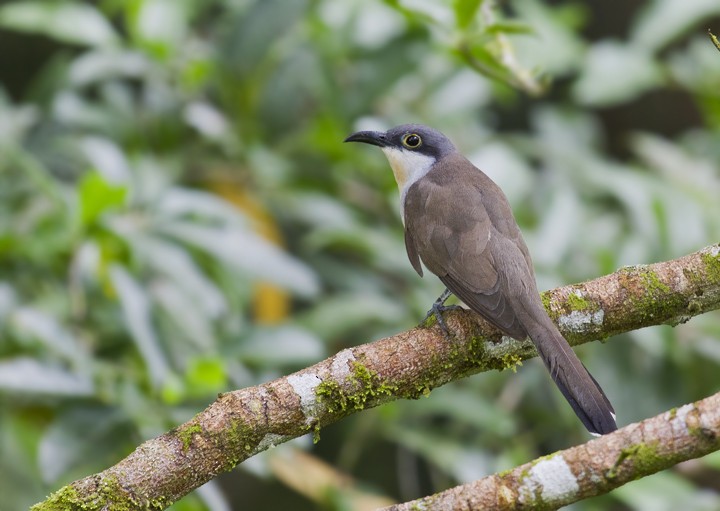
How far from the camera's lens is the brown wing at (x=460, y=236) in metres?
3.57

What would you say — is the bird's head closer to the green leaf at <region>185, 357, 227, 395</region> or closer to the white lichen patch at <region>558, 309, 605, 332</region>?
the green leaf at <region>185, 357, 227, 395</region>

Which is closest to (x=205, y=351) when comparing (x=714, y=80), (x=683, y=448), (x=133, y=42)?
(x=133, y=42)

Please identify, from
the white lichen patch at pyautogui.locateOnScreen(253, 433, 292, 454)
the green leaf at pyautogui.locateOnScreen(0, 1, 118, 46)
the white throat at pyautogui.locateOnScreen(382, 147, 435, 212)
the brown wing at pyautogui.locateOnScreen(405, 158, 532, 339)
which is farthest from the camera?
the green leaf at pyautogui.locateOnScreen(0, 1, 118, 46)

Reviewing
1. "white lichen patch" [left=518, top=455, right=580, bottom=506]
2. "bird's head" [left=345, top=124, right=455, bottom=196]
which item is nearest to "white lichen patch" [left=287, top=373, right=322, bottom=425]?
"white lichen patch" [left=518, top=455, right=580, bottom=506]

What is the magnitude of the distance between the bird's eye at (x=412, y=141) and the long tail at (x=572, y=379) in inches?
67.9

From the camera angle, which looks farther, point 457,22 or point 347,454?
point 347,454

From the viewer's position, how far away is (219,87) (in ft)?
19.7

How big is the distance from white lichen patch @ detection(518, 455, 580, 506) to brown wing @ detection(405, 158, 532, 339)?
839mm

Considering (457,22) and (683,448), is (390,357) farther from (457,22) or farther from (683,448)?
(457,22)

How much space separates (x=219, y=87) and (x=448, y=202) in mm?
2417

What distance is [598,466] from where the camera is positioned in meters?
2.42

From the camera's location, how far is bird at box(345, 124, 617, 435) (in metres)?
3.18

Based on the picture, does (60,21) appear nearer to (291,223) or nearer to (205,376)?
(291,223)

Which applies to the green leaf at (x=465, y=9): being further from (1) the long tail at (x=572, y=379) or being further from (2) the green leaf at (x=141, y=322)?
(2) the green leaf at (x=141, y=322)
